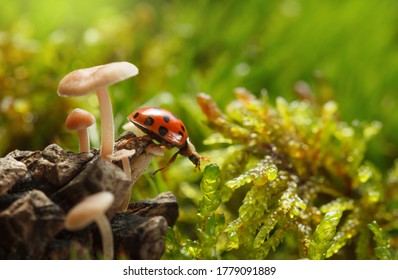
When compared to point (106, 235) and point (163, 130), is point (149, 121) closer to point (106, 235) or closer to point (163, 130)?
point (163, 130)

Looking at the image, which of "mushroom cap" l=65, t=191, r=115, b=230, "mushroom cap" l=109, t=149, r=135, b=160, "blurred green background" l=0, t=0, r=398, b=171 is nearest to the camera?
"mushroom cap" l=65, t=191, r=115, b=230

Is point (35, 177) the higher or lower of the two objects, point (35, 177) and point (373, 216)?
the higher

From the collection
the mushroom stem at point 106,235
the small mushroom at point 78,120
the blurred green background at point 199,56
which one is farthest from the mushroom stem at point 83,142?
the blurred green background at point 199,56

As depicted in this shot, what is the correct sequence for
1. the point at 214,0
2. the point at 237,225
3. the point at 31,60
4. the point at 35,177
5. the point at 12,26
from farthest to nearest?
1. the point at 214,0
2. the point at 12,26
3. the point at 31,60
4. the point at 237,225
5. the point at 35,177

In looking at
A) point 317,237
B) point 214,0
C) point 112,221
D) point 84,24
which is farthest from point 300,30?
point 112,221

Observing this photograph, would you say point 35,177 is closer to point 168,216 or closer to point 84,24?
point 168,216

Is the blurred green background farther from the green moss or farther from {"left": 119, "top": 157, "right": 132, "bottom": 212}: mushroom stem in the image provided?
{"left": 119, "top": 157, "right": 132, "bottom": 212}: mushroom stem

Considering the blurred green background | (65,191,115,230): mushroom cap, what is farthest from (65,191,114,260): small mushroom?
the blurred green background

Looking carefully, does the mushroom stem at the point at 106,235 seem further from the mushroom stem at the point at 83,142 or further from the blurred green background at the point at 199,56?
the blurred green background at the point at 199,56
